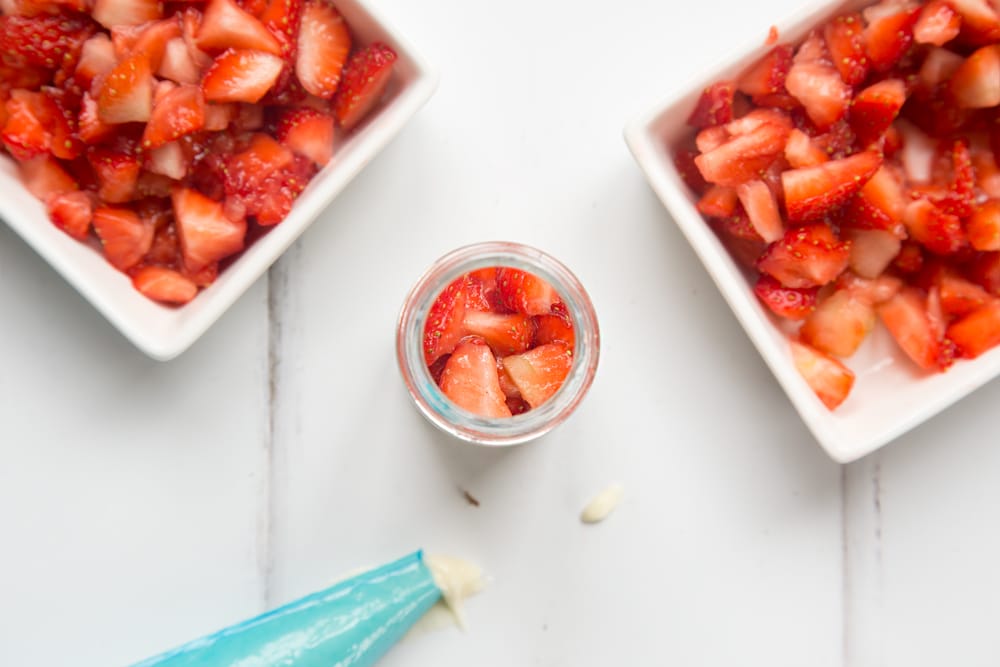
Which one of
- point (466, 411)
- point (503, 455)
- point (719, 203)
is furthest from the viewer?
point (503, 455)

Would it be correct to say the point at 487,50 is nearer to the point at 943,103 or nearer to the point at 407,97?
the point at 407,97

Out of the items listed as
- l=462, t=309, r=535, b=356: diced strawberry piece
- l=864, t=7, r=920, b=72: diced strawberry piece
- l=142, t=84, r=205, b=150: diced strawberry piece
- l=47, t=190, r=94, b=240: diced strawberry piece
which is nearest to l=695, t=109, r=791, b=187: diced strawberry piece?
l=864, t=7, r=920, b=72: diced strawberry piece

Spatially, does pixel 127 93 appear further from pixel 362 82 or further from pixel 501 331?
pixel 501 331

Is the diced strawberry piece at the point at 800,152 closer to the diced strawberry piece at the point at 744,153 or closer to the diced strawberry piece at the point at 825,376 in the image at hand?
the diced strawberry piece at the point at 744,153

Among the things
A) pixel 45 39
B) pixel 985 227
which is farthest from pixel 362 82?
pixel 985 227

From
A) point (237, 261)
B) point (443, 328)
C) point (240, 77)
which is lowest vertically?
point (443, 328)

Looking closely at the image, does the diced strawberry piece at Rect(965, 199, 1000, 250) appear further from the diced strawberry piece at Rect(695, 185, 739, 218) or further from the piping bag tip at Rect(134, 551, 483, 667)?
the piping bag tip at Rect(134, 551, 483, 667)

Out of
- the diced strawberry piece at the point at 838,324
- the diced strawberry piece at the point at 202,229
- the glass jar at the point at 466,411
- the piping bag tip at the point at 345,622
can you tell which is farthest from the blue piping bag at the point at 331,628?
the diced strawberry piece at the point at 838,324
